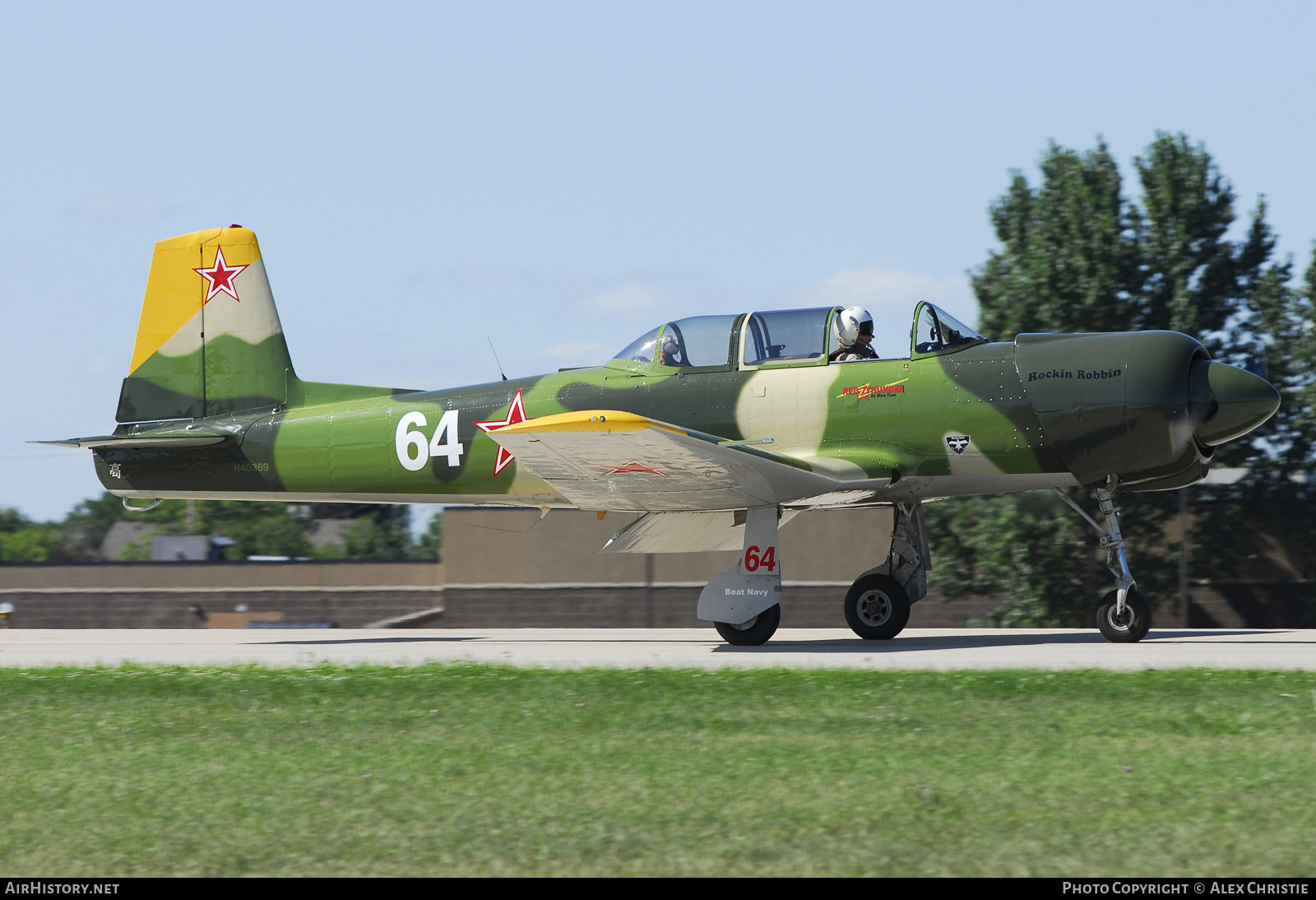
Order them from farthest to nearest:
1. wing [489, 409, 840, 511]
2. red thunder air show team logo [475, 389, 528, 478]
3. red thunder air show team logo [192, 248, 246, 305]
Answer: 1. red thunder air show team logo [192, 248, 246, 305]
2. red thunder air show team logo [475, 389, 528, 478]
3. wing [489, 409, 840, 511]

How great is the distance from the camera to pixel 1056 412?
37.5 feet

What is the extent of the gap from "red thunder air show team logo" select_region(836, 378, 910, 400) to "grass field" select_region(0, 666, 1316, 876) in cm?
387

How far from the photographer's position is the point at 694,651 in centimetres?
1166

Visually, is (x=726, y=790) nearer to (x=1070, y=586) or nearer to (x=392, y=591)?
(x=1070, y=586)

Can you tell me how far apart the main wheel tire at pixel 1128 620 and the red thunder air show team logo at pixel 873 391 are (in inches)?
108

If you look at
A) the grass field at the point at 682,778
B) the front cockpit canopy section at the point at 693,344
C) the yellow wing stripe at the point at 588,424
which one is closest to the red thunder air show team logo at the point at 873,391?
the front cockpit canopy section at the point at 693,344

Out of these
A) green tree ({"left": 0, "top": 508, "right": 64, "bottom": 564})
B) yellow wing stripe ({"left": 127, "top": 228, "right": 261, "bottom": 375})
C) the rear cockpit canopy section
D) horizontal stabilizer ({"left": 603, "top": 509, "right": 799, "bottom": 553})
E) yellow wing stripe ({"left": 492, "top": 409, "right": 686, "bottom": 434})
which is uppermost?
yellow wing stripe ({"left": 127, "top": 228, "right": 261, "bottom": 375})

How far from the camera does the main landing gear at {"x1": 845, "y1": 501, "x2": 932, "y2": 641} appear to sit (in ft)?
41.8

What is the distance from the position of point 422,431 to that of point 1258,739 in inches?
372

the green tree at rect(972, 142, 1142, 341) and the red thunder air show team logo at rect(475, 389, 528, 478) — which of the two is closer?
the red thunder air show team logo at rect(475, 389, 528, 478)

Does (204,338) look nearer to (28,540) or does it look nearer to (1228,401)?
(1228,401)

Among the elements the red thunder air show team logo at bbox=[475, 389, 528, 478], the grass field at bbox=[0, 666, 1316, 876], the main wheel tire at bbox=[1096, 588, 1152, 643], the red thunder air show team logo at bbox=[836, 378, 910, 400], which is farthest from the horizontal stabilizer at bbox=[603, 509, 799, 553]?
the grass field at bbox=[0, 666, 1316, 876]

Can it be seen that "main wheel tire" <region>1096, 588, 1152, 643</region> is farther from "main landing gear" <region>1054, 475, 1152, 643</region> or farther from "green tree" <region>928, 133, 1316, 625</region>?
"green tree" <region>928, 133, 1316, 625</region>
